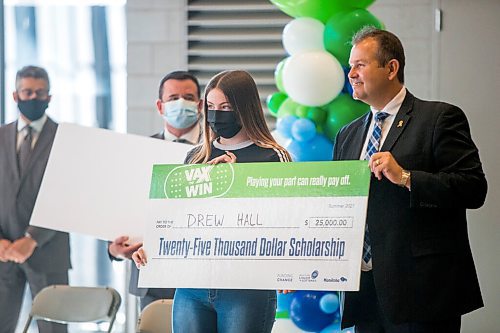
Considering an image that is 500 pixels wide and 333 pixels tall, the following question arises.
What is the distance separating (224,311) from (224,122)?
2.17ft

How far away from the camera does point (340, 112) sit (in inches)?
176

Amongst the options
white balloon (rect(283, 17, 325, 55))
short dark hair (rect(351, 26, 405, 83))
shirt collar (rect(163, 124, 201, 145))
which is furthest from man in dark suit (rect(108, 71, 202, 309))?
short dark hair (rect(351, 26, 405, 83))

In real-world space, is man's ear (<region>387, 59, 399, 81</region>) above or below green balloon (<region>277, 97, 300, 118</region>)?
above

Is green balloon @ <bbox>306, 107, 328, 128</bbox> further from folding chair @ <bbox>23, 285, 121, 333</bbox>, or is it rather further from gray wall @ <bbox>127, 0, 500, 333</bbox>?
gray wall @ <bbox>127, 0, 500, 333</bbox>

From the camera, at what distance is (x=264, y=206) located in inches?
122

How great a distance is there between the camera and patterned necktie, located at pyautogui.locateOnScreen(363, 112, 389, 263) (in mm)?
3025

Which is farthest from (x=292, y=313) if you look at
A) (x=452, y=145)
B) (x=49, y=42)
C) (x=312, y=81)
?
(x=49, y=42)

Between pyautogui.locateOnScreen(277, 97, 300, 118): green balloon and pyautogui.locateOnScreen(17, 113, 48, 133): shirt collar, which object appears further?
pyautogui.locateOnScreen(17, 113, 48, 133): shirt collar

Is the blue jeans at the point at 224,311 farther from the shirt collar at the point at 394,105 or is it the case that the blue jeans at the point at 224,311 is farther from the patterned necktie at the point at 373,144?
the shirt collar at the point at 394,105

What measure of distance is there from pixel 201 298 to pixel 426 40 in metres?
3.52

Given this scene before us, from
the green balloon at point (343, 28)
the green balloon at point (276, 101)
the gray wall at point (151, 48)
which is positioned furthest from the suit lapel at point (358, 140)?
the gray wall at point (151, 48)

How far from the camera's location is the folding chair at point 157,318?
13.2 feet

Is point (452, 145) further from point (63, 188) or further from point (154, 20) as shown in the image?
point (154, 20)

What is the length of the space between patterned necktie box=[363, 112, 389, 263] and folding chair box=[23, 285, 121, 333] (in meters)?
1.82
